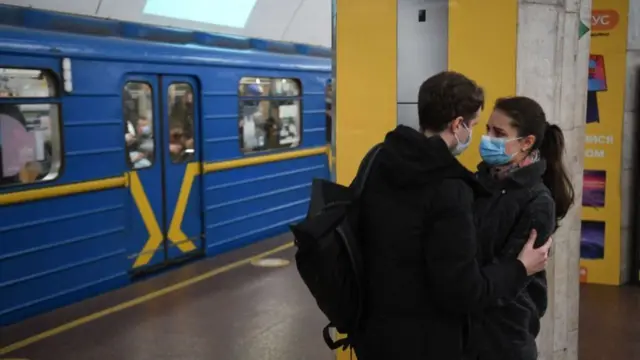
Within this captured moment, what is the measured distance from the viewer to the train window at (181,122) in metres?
7.61

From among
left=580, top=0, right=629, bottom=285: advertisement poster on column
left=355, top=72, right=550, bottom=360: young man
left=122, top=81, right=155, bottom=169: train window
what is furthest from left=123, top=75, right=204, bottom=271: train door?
left=355, top=72, right=550, bottom=360: young man

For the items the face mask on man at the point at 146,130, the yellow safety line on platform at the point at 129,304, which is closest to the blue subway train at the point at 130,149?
the face mask on man at the point at 146,130

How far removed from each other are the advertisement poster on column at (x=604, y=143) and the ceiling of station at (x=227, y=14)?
4.36 m

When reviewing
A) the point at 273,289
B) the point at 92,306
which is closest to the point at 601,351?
the point at 273,289

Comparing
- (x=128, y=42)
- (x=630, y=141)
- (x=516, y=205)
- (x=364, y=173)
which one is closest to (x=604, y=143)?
(x=630, y=141)

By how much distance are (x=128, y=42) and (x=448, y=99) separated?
5.37m

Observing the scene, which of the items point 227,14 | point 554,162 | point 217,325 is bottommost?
point 217,325

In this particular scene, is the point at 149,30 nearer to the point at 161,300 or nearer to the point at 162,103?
the point at 162,103

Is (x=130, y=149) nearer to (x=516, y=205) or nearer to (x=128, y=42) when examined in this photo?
(x=128, y=42)

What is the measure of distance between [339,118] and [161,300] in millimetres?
3408

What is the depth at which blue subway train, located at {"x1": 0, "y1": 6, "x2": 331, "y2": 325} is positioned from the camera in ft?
19.2

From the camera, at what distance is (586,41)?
397 cm

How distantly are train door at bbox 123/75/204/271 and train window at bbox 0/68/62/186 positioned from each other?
95cm

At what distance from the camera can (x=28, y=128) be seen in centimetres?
583
